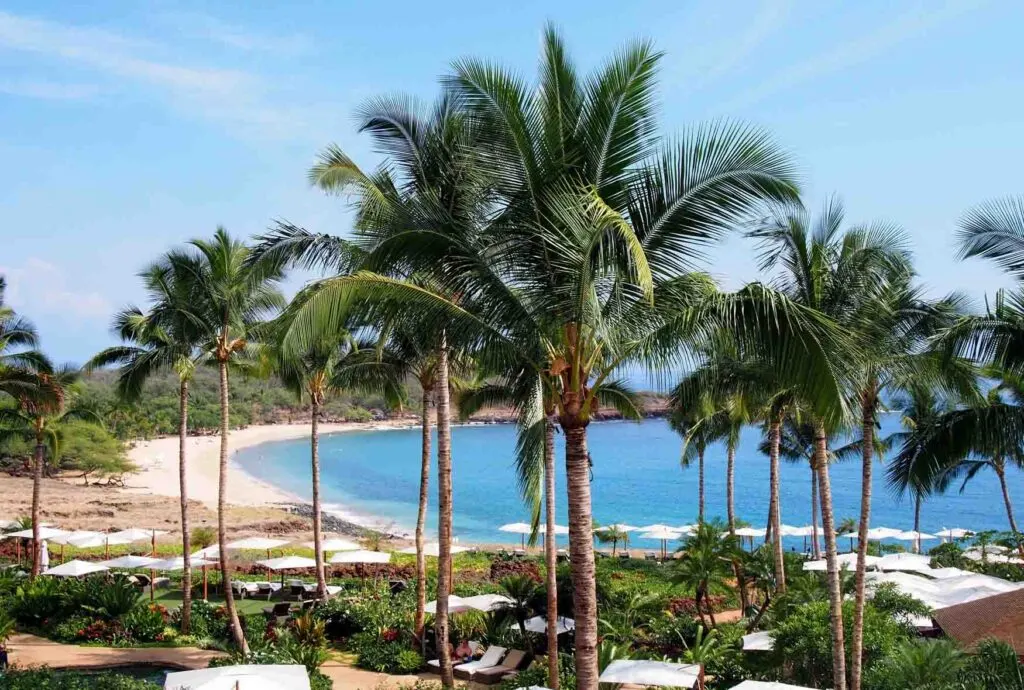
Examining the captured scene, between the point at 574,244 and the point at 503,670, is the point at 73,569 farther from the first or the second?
the point at 574,244

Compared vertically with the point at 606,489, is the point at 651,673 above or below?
above

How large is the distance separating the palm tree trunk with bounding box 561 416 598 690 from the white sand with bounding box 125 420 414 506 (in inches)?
2199

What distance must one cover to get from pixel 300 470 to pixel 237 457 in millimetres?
9937

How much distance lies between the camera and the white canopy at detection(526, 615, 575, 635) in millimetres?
18031

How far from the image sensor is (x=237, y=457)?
102 m

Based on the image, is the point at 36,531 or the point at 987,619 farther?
the point at 36,531

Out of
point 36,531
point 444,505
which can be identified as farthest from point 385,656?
point 36,531

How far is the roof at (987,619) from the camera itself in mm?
14516

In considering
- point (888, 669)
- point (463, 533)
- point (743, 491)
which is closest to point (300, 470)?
point (463, 533)

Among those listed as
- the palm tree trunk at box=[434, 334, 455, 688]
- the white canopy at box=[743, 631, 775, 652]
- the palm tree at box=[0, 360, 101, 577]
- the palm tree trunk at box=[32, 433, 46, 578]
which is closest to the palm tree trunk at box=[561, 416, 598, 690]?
the palm tree trunk at box=[434, 334, 455, 688]

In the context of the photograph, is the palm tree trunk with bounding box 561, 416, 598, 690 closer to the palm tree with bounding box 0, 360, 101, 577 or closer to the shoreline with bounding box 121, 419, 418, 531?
the palm tree with bounding box 0, 360, 101, 577

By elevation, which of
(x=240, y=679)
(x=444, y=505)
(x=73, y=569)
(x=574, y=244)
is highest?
(x=574, y=244)

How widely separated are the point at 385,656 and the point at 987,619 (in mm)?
11494

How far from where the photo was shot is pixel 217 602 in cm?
2422
